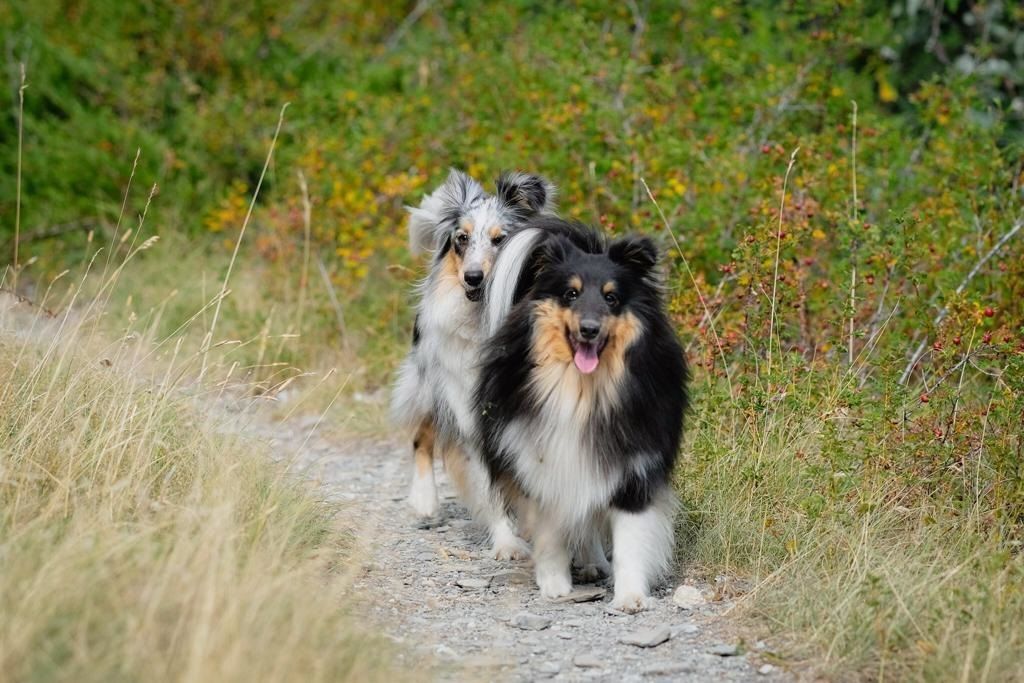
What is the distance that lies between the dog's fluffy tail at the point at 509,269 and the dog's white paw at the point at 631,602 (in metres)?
1.19

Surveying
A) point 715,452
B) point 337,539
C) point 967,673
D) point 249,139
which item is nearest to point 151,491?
point 337,539

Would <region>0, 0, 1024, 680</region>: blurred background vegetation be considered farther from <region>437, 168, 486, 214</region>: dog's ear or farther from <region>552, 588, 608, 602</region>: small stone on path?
<region>437, 168, 486, 214</region>: dog's ear

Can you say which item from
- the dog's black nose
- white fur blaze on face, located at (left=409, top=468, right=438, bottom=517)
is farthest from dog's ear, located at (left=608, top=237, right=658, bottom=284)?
white fur blaze on face, located at (left=409, top=468, right=438, bottom=517)

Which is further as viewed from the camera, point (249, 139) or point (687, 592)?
point (249, 139)

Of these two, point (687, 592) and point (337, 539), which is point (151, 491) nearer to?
point (337, 539)

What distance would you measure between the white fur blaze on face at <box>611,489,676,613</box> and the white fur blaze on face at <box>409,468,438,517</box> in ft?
5.39

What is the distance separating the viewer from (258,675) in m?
3.41

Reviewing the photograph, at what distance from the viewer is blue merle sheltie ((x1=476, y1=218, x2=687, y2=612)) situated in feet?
16.1

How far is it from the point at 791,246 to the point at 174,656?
3741mm

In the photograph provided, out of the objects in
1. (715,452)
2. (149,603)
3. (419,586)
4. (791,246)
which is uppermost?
(791,246)

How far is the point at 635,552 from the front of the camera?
16.3 ft

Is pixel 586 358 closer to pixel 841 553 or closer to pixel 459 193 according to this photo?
pixel 841 553

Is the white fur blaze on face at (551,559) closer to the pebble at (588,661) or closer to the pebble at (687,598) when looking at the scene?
the pebble at (687,598)

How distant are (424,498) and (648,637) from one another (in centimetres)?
214
